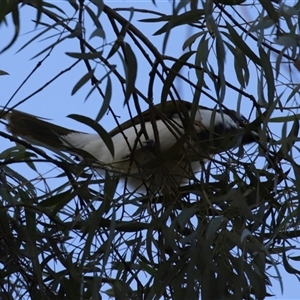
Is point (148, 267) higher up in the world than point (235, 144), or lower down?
lower down

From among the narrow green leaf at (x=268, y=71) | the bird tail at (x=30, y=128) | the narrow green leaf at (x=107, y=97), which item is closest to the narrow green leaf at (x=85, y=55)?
the narrow green leaf at (x=107, y=97)

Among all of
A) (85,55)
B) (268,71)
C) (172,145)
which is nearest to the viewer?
(85,55)

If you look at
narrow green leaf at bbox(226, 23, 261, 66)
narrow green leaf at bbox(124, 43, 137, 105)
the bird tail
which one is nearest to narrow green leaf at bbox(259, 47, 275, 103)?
narrow green leaf at bbox(226, 23, 261, 66)

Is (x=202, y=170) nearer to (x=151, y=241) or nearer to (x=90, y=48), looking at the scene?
(x=151, y=241)

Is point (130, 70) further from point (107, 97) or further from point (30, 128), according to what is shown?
point (30, 128)

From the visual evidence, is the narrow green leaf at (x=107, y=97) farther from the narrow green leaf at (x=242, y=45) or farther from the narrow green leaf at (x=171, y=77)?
the narrow green leaf at (x=242, y=45)

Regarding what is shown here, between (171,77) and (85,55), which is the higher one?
(171,77)

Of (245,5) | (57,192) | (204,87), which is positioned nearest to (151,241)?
(57,192)

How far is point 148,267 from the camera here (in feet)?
4.89

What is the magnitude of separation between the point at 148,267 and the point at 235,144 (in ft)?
1.02

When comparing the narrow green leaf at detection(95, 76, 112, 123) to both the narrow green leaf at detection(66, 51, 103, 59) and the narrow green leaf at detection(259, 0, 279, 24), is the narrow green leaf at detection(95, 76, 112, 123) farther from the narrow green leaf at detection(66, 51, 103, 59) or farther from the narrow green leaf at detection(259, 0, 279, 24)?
the narrow green leaf at detection(259, 0, 279, 24)

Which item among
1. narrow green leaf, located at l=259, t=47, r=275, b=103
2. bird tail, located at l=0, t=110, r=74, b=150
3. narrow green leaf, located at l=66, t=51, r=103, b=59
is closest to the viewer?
narrow green leaf, located at l=66, t=51, r=103, b=59

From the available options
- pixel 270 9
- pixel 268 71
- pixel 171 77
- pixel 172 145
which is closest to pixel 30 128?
pixel 172 145

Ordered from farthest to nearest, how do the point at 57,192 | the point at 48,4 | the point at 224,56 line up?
the point at 57,192
the point at 224,56
the point at 48,4
